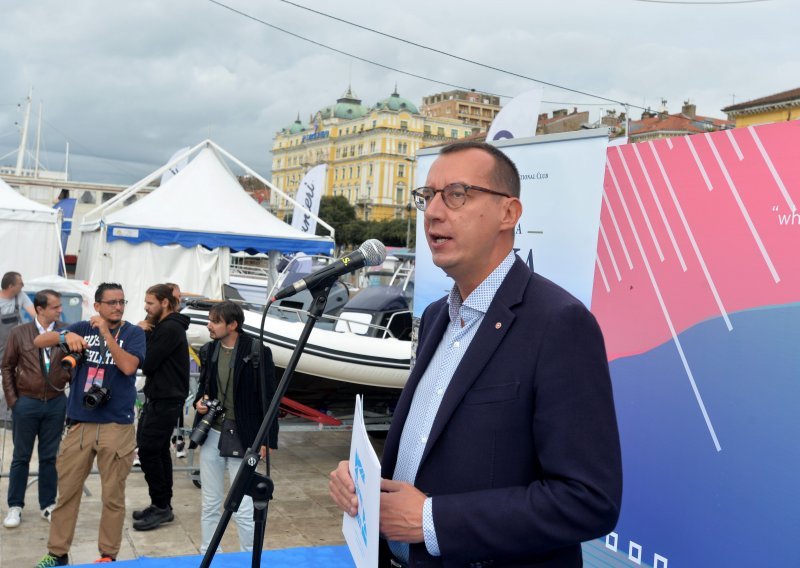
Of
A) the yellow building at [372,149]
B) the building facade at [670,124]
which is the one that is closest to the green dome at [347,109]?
the yellow building at [372,149]

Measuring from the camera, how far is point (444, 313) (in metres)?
1.80

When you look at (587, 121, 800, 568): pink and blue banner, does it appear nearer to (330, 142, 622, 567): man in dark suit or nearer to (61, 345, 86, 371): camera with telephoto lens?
(330, 142, 622, 567): man in dark suit

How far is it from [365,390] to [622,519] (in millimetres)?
4653

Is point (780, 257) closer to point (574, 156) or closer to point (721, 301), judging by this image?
point (721, 301)

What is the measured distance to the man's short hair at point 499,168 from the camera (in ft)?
5.42

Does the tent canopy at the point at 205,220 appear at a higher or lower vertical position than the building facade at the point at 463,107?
lower

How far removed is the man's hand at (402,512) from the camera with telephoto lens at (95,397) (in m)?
3.34

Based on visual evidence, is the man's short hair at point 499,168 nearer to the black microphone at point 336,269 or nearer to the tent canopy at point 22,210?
the black microphone at point 336,269

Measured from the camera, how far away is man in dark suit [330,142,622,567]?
1.42 meters

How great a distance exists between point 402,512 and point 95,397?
134 inches

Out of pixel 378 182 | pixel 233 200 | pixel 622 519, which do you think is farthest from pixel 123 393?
pixel 378 182

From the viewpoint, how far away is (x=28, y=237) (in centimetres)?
1237

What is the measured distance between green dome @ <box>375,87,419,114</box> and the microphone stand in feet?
360

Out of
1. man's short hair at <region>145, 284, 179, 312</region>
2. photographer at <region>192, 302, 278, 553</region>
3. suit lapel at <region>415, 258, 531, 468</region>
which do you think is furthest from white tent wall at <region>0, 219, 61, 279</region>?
suit lapel at <region>415, 258, 531, 468</region>
